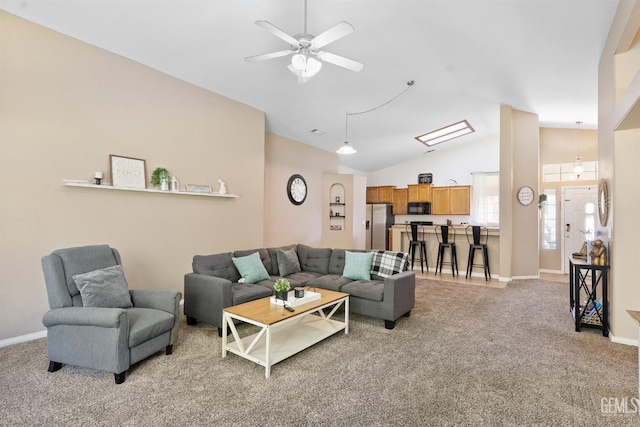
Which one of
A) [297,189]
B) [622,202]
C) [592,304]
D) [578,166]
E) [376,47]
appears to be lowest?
[592,304]

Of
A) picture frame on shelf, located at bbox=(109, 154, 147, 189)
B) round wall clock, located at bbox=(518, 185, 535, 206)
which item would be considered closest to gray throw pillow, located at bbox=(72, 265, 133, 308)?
picture frame on shelf, located at bbox=(109, 154, 147, 189)

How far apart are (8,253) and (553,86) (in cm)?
714

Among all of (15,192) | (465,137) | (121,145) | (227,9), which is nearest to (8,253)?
(15,192)

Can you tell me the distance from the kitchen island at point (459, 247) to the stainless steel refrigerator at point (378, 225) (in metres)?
1.70

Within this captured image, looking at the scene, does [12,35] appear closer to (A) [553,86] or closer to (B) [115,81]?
(B) [115,81]

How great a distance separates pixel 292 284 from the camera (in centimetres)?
412

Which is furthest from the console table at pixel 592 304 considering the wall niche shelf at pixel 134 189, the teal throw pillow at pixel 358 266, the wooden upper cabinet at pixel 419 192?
the wooden upper cabinet at pixel 419 192

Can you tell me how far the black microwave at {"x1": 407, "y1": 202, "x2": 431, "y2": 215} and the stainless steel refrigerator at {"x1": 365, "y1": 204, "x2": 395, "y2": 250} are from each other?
1.92 ft

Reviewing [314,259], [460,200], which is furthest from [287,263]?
[460,200]

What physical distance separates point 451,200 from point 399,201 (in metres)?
1.51

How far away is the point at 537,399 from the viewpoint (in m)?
2.25

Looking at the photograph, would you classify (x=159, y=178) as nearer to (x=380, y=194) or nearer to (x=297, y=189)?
(x=297, y=189)

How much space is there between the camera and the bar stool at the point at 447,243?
6.89m

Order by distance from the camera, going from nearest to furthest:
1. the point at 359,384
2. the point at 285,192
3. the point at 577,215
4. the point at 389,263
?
the point at 359,384 < the point at 389,263 < the point at 285,192 < the point at 577,215
